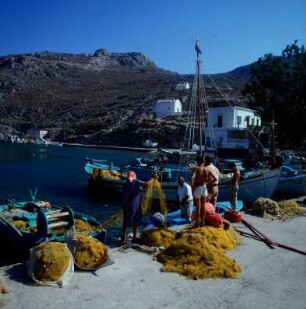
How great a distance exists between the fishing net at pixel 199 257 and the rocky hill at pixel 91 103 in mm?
76721

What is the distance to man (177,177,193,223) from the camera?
12.0 metres

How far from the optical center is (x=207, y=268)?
26.7 feet

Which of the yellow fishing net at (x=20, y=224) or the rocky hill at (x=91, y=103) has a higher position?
the rocky hill at (x=91, y=103)

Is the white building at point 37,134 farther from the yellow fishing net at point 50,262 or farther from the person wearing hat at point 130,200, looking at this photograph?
the yellow fishing net at point 50,262

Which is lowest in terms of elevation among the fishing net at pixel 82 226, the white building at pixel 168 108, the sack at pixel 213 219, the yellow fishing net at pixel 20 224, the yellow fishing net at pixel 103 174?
the yellow fishing net at pixel 103 174

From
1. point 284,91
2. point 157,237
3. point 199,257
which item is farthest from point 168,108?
point 199,257

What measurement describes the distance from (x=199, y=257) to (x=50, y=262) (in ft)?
10.2

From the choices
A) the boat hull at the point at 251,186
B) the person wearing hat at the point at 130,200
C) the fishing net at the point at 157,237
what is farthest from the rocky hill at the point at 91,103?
the person wearing hat at the point at 130,200

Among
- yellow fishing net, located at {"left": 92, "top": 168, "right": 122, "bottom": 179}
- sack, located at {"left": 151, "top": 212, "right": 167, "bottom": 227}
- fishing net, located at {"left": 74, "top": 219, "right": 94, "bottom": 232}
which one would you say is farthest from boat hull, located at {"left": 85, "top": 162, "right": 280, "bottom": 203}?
sack, located at {"left": 151, "top": 212, "right": 167, "bottom": 227}

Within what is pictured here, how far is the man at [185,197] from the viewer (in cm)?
1200

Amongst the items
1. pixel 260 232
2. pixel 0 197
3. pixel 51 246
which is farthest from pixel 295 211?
pixel 0 197

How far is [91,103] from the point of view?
5492 inches

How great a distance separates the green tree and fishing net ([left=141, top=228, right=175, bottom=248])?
38.7 m

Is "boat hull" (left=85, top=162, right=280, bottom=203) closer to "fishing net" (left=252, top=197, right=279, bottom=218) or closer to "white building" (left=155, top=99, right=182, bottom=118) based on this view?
"fishing net" (left=252, top=197, right=279, bottom=218)
